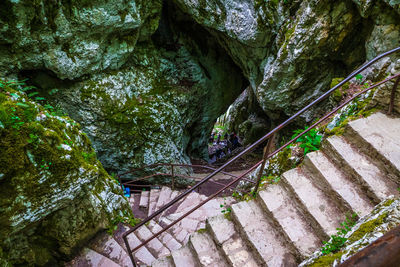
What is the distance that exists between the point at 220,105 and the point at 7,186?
1017 centimetres

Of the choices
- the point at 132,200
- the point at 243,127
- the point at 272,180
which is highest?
the point at 243,127

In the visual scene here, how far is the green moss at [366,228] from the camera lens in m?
1.71

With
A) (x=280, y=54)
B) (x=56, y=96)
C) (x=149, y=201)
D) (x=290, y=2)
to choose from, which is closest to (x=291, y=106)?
(x=280, y=54)

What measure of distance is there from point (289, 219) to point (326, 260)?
2.35 ft

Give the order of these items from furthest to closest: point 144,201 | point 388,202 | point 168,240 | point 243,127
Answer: point 243,127, point 144,201, point 168,240, point 388,202

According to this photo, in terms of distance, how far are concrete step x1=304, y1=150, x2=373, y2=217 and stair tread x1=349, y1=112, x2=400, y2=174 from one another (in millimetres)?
376

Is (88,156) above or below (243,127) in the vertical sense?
below

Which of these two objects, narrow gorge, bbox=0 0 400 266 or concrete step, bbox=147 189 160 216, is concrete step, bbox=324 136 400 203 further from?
concrete step, bbox=147 189 160 216

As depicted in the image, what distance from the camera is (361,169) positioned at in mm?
2465

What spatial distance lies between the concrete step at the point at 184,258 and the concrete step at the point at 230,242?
17.2 inches

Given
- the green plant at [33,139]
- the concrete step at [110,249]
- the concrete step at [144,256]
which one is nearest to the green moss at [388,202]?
the concrete step at [144,256]

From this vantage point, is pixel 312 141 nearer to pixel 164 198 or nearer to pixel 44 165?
pixel 44 165

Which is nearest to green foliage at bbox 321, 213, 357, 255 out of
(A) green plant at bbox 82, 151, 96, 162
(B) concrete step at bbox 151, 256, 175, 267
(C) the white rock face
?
(B) concrete step at bbox 151, 256, 175, 267

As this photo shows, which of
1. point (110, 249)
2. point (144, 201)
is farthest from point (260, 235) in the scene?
point (144, 201)
